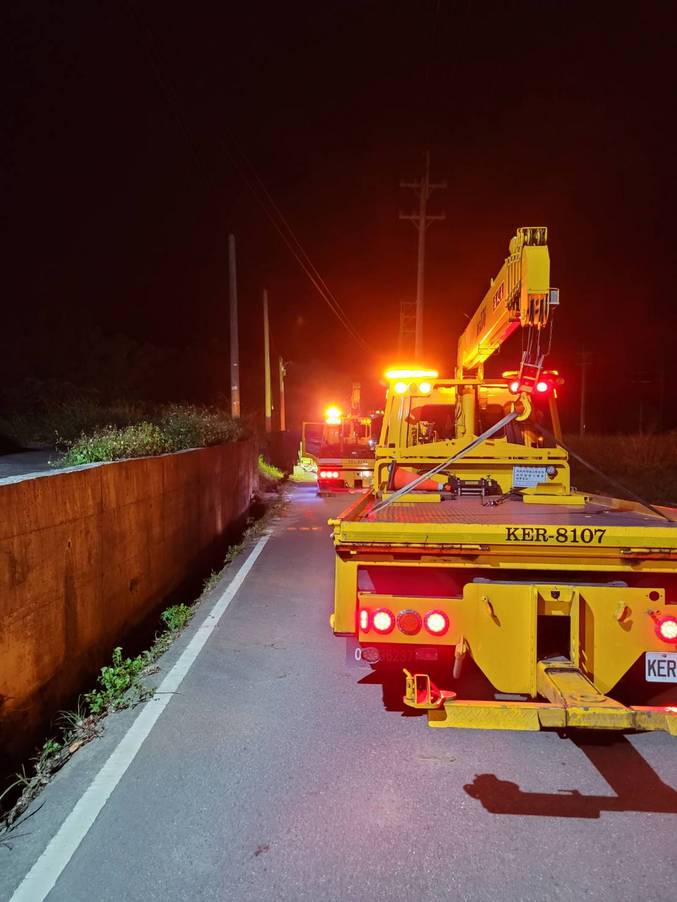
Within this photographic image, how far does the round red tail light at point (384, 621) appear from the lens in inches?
168

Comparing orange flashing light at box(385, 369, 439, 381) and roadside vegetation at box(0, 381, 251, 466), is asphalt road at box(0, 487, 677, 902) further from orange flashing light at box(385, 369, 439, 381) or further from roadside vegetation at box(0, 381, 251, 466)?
orange flashing light at box(385, 369, 439, 381)

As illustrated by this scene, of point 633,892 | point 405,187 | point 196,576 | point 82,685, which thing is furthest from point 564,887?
point 405,187

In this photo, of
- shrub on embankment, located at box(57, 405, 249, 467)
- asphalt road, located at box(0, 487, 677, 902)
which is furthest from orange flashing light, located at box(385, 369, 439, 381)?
asphalt road, located at box(0, 487, 677, 902)

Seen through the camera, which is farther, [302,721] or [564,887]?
[302,721]

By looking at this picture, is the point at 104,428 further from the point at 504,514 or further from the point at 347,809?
the point at 347,809

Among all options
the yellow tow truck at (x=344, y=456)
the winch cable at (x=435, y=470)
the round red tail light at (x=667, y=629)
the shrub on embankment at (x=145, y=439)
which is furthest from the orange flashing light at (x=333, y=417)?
the round red tail light at (x=667, y=629)

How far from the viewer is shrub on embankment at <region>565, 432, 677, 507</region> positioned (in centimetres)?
2005

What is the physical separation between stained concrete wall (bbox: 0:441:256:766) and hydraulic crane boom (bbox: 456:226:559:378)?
379 cm

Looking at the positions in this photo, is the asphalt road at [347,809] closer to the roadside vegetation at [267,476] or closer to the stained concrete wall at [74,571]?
the stained concrete wall at [74,571]

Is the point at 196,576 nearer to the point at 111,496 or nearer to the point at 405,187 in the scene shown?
the point at 111,496

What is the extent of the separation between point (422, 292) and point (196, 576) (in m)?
22.1

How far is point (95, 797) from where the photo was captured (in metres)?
3.74

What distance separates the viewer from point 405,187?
3141 cm

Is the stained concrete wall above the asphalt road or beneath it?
above
